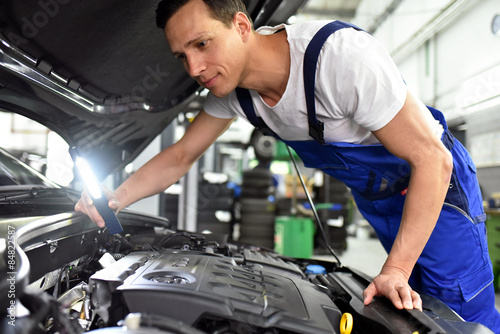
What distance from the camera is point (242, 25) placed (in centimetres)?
98

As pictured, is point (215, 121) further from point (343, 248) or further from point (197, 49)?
point (343, 248)

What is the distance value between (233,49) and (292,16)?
1.04 feet

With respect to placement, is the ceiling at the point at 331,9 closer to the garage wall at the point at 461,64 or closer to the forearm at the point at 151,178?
the garage wall at the point at 461,64

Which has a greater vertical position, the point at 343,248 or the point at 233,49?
the point at 233,49

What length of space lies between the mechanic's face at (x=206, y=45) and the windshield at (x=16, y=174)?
0.63 metres

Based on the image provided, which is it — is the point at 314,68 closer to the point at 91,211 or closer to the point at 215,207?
the point at 91,211

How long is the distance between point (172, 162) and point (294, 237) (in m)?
3.02

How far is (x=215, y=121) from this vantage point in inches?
50.6

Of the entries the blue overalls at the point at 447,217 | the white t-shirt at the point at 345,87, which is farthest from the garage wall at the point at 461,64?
the white t-shirt at the point at 345,87

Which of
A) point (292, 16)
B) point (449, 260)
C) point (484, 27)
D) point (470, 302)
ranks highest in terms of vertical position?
point (484, 27)

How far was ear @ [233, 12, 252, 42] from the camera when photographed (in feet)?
3.14

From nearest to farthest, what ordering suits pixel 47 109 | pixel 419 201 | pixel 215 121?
1. pixel 419 201
2. pixel 47 109
3. pixel 215 121

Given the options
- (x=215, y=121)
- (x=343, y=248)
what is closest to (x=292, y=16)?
(x=215, y=121)

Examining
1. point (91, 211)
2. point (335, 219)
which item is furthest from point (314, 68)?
point (335, 219)
